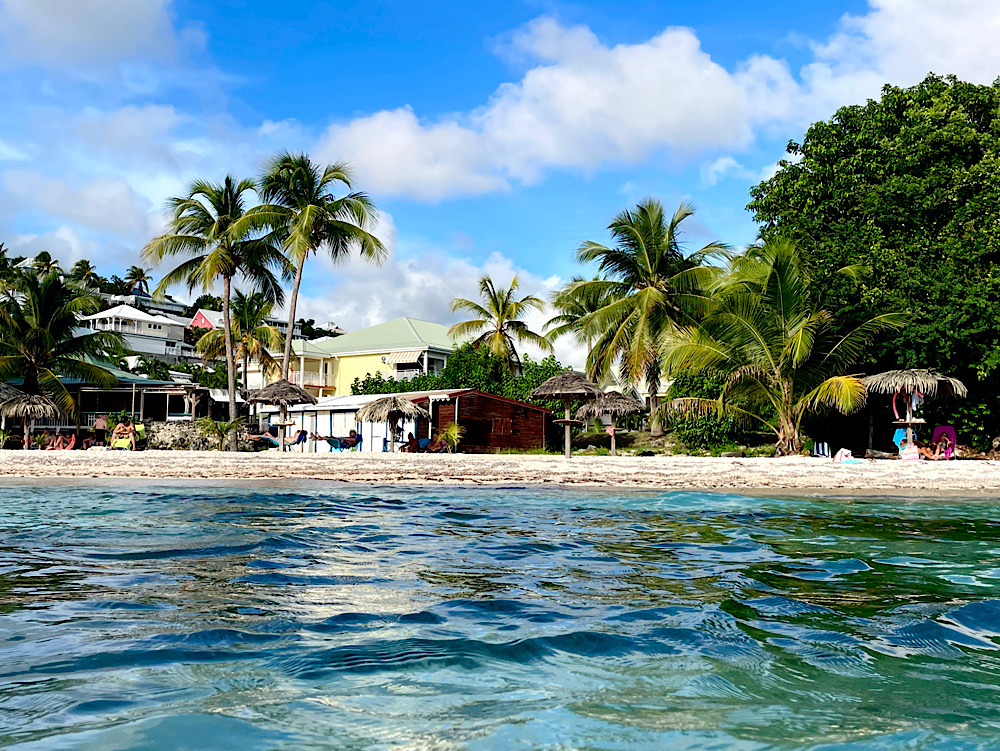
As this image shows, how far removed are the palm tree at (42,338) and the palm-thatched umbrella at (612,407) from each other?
17682 mm

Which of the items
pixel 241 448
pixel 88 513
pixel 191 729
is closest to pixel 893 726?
pixel 191 729

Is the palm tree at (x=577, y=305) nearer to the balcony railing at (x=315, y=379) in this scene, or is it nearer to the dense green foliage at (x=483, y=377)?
the dense green foliage at (x=483, y=377)

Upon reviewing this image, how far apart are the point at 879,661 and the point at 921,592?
224 centimetres

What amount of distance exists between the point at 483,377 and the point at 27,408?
15410 mm

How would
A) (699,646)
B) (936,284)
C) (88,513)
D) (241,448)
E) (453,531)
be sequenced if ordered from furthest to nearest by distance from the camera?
(241,448) → (936,284) → (88,513) → (453,531) → (699,646)

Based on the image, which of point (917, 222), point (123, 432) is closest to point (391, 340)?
point (123, 432)

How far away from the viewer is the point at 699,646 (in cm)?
424

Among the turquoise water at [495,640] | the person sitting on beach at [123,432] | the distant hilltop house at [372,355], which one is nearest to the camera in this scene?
the turquoise water at [495,640]

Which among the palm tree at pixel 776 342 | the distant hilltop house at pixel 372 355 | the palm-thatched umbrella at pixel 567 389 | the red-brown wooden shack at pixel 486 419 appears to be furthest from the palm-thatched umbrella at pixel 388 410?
the distant hilltop house at pixel 372 355

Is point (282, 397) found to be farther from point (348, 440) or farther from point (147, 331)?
point (147, 331)

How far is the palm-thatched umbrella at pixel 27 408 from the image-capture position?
23.4m

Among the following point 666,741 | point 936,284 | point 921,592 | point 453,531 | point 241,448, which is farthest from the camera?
point 241,448

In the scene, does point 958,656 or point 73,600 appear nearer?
point 958,656

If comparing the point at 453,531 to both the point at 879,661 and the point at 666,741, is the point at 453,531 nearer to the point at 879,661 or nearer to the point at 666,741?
the point at 879,661
